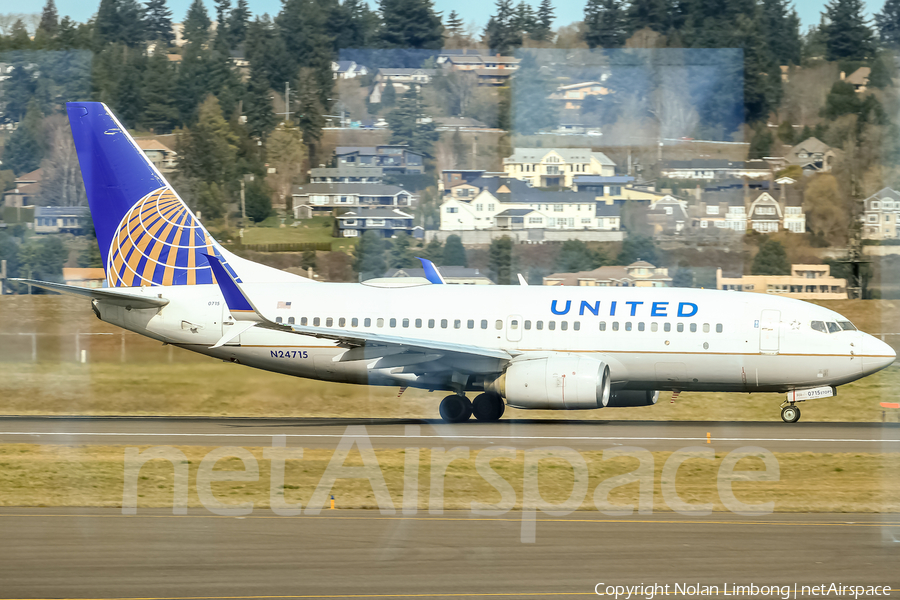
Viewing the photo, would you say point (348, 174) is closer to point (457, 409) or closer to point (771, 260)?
point (771, 260)

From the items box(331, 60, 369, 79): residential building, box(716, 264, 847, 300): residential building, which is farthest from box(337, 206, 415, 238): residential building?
box(716, 264, 847, 300): residential building

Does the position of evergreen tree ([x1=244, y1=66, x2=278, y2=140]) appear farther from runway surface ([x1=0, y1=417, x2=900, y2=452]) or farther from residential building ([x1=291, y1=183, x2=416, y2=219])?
runway surface ([x1=0, y1=417, x2=900, y2=452])

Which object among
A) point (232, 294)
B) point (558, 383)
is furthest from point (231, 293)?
point (558, 383)

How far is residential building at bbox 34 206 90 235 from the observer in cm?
4234

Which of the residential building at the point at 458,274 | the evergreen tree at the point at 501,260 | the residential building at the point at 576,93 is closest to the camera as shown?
the residential building at the point at 458,274

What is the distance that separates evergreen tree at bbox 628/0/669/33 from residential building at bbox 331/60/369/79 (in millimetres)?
12625

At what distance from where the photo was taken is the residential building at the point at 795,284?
38.6m

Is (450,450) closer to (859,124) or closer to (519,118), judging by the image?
(519,118)

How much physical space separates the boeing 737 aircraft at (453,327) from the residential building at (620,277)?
41.0ft

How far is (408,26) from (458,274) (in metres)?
16.1

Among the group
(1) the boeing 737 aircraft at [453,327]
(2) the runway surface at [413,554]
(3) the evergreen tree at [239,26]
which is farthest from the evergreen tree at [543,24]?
(2) the runway surface at [413,554]

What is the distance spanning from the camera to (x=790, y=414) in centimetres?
2389

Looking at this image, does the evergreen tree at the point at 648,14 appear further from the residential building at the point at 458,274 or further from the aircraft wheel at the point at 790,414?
the aircraft wheel at the point at 790,414

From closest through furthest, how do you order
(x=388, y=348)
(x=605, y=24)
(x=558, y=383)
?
(x=558, y=383) < (x=388, y=348) < (x=605, y=24)
